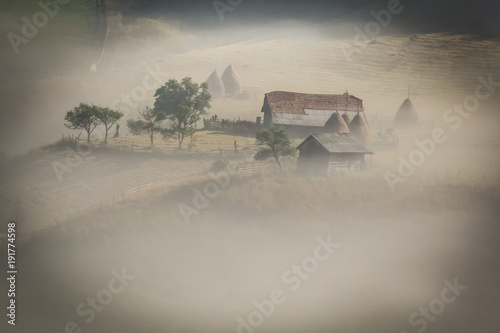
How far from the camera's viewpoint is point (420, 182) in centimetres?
3466

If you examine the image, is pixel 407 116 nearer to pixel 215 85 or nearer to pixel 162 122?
pixel 162 122

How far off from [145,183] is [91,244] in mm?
6170

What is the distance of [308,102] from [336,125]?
3951mm

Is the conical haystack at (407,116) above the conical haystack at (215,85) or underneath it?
underneath

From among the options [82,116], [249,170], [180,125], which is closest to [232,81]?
[180,125]

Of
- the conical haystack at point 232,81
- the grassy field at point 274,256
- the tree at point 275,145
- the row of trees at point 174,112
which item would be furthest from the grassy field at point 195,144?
the conical haystack at point 232,81

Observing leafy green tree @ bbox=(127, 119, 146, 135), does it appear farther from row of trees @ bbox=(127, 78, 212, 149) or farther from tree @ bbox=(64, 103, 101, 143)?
tree @ bbox=(64, 103, 101, 143)

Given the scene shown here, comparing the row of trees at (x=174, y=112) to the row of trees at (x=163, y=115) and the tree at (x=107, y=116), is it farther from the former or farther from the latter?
the tree at (x=107, y=116)

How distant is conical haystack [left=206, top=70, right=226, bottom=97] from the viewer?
188ft

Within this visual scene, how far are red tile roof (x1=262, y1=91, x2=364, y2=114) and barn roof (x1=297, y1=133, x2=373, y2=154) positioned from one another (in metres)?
7.57

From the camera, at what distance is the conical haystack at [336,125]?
41.5m

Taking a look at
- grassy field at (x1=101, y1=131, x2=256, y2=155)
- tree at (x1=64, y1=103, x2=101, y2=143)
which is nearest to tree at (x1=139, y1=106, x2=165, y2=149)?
grassy field at (x1=101, y1=131, x2=256, y2=155)

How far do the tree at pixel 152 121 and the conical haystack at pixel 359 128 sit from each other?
13061 mm

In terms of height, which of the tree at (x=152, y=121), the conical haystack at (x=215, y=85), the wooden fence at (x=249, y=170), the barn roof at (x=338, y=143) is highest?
the conical haystack at (x=215, y=85)
